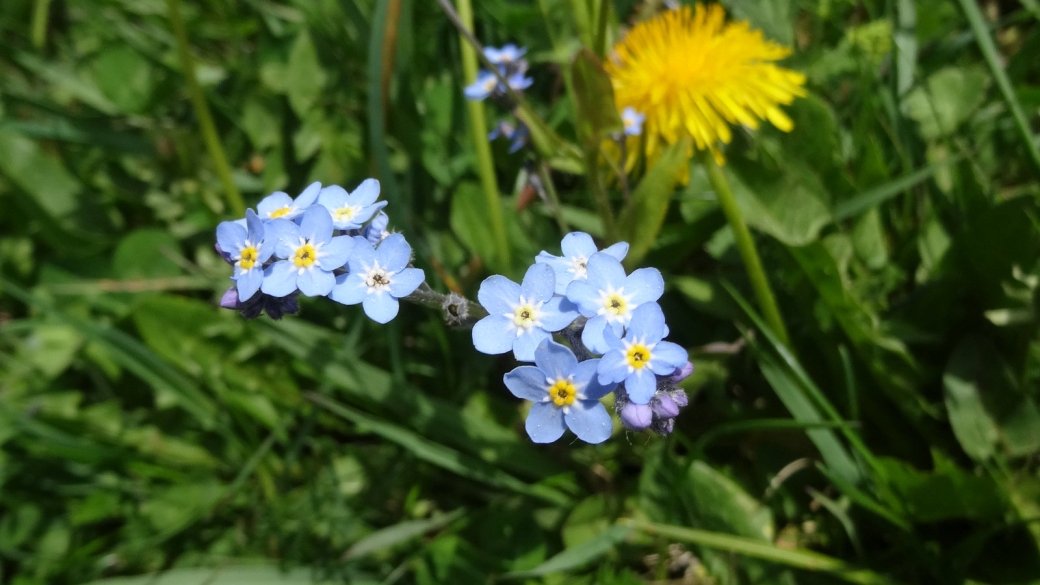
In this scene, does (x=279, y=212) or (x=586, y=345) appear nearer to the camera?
(x=586, y=345)

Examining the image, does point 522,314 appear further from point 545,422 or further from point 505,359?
point 505,359

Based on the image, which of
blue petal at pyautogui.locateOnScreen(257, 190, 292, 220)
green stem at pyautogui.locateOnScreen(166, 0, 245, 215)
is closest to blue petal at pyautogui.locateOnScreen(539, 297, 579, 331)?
blue petal at pyautogui.locateOnScreen(257, 190, 292, 220)

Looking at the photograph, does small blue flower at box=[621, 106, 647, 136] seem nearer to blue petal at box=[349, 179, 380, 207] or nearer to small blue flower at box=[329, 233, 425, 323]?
blue petal at box=[349, 179, 380, 207]

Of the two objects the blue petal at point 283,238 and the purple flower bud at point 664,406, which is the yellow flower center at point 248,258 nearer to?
the blue petal at point 283,238

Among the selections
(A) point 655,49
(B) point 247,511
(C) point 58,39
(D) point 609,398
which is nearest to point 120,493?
(B) point 247,511

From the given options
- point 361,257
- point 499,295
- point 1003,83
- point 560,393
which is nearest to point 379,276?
point 361,257

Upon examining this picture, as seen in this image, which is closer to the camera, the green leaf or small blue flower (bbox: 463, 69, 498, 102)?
the green leaf

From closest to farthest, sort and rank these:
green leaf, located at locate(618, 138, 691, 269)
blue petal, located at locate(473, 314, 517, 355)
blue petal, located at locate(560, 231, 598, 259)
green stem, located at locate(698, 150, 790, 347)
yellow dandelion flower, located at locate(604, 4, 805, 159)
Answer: blue petal, located at locate(473, 314, 517, 355)
blue petal, located at locate(560, 231, 598, 259)
green leaf, located at locate(618, 138, 691, 269)
green stem, located at locate(698, 150, 790, 347)
yellow dandelion flower, located at locate(604, 4, 805, 159)
